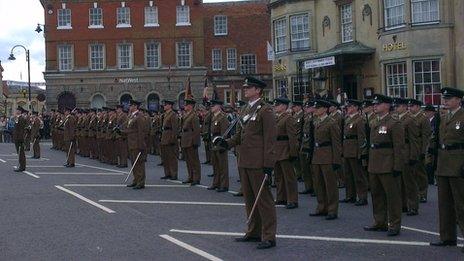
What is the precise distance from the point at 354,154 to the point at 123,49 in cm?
4680

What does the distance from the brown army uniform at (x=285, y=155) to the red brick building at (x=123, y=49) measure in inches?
1769

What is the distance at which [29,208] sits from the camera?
13.7 meters

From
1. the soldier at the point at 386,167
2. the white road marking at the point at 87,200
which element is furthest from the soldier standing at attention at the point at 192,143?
the soldier at the point at 386,167

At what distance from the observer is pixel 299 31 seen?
35.2 metres

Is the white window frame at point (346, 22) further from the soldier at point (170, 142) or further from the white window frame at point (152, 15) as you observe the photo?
the white window frame at point (152, 15)

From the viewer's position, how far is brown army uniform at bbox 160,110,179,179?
18984 millimetres

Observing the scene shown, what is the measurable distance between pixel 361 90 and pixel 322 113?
744 inches

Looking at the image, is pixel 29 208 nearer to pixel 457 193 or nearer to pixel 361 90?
pixel 457 193

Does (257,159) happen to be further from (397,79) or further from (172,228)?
(397,79)

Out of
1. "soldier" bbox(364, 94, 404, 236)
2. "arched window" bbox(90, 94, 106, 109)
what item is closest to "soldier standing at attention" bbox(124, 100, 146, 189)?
"soldier" bbox(364, 94, 404, 236)

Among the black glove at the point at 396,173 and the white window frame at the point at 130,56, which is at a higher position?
the white window frame at the point at 130,56

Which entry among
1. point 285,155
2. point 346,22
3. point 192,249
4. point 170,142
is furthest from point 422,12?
point 192,249

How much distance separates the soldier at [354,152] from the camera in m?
14.2


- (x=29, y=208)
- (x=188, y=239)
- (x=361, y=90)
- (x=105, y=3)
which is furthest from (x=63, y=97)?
(x=188, y=239)
